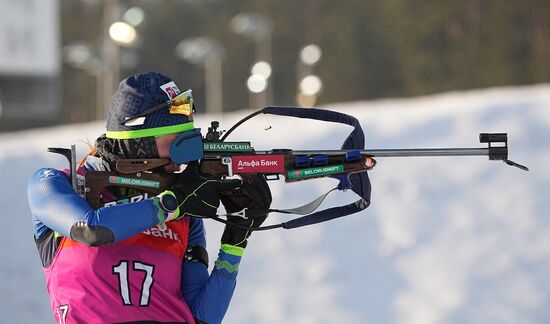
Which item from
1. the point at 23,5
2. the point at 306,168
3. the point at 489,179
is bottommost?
the point at 489,179

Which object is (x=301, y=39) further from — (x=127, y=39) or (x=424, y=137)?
(x=424, y=137)

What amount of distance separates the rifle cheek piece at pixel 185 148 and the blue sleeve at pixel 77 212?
0.26 m

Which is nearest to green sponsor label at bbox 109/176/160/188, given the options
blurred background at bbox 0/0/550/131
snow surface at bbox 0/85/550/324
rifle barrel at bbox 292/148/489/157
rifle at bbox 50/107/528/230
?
rifle at bbox 50/107/528/230

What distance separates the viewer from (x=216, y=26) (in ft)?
229

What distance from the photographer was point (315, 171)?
13.2ft

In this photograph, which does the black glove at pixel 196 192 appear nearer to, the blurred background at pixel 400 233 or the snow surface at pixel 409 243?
the blurred background at pixel 400 233

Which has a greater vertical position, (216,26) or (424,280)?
(216,26)

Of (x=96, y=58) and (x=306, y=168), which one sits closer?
(x=306, y=168)

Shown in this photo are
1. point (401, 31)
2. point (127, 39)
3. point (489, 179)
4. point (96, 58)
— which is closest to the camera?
point (489, 179)

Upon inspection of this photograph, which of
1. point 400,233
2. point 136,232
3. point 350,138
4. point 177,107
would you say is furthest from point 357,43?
point 136,232

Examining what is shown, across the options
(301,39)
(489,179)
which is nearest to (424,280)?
(489,179)

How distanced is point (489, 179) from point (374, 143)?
5.02 feet

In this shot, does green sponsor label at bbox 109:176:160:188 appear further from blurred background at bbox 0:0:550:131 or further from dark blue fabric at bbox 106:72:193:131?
blurred background at bbox 0:0:550:131

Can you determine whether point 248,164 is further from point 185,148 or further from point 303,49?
point 303,49
